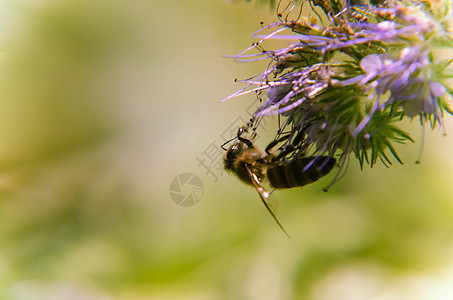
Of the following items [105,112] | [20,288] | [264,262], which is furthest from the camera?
[105,112]

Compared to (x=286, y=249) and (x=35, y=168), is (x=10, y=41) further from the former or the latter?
(x=286, y=249)

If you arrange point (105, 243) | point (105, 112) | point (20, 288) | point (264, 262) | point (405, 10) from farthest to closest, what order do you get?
point (105, 112), point (105, 243), point (264, 262), point (20, 288), point (405, 10)

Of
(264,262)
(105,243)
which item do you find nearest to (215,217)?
(264,262)

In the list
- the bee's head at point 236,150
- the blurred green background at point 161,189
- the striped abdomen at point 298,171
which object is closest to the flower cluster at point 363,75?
the striped abdomen at point 298,171

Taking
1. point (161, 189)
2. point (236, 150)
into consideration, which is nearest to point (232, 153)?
point (236, 150)

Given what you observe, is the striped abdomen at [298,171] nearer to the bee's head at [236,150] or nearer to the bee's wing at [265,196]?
the bee's wing at [265,196]

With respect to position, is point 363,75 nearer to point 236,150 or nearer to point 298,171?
point 298,171
